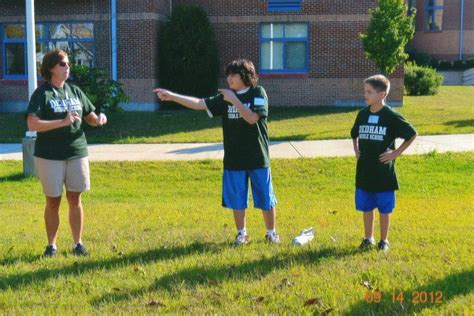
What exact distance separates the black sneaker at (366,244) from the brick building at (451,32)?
41080 mm

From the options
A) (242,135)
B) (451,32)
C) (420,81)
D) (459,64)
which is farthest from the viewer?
(451,32)

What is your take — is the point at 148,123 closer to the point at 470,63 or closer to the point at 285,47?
the point at 285,47

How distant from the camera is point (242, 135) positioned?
221 inches

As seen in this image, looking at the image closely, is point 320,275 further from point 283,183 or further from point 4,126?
point 4,126

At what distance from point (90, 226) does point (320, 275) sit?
3.33m

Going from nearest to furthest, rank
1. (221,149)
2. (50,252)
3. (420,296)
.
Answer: (420,296), (50,252), (221,149)

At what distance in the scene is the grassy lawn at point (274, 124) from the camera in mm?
15703

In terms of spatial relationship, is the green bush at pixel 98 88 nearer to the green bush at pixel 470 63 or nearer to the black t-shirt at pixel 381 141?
the black t-shirt at pixel 381 141

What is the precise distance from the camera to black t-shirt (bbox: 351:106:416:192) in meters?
5.37

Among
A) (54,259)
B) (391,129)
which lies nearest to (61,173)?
(54,259)

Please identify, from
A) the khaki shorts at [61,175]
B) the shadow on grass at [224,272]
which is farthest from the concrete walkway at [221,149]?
the shadow on grass at [224,272]

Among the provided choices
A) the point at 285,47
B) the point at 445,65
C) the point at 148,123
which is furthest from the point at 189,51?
the point at 445,65

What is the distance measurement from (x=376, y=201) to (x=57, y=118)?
2.81 meters
